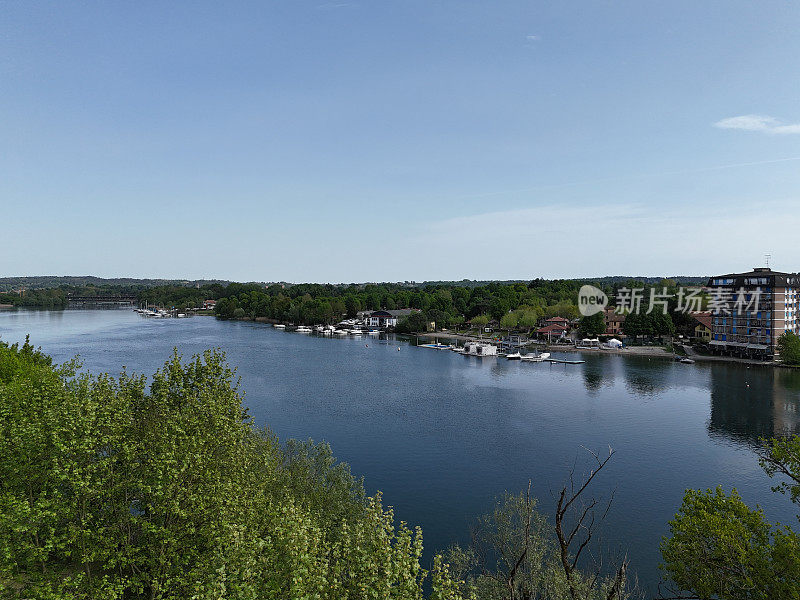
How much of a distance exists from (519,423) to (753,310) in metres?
41.2

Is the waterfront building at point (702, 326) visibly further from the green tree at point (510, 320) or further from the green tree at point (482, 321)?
the green tree at point (482, 321)

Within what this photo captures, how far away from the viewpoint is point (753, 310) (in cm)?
5956

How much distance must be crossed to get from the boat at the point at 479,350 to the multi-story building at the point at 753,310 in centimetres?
2806

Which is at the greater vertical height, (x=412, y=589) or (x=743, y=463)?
(x=412, y=589)

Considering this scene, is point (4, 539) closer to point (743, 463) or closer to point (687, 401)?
point (743, 463)

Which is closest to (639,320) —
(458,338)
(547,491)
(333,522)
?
(458,338)

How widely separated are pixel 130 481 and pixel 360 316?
10562 centimetres

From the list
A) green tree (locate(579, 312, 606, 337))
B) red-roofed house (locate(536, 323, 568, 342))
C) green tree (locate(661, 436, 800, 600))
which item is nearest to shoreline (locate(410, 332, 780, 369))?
green tree (locate(579, 312, 606, 337))

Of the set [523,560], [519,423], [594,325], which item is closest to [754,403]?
[519,423]

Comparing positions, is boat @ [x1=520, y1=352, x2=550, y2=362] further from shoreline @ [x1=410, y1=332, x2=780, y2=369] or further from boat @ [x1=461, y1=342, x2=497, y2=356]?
shoreline @ [x1=410, y1=332, x2=780, y2=369]

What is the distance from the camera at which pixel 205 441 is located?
1217 cm

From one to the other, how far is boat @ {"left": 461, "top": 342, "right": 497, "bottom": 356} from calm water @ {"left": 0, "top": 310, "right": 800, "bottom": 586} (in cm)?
292

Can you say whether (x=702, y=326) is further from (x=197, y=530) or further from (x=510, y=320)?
(x=197, y=530)

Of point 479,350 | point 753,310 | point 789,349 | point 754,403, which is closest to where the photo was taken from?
point 754,403
